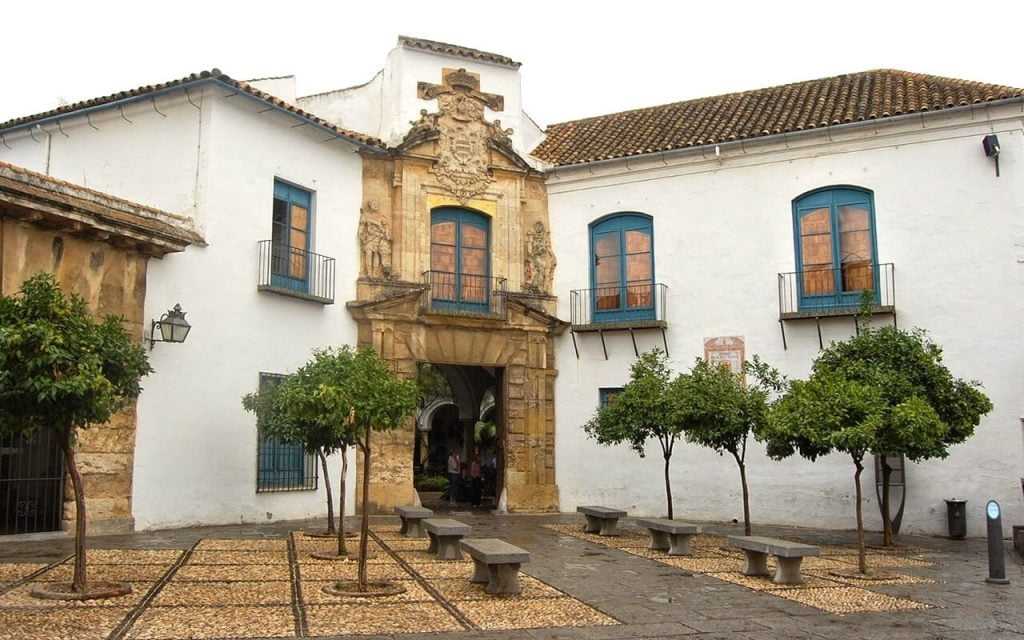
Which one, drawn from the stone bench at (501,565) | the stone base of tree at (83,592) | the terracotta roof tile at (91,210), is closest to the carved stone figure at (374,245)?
the terracotta roof tile at (91,210)

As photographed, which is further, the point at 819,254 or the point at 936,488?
the point at 819,254

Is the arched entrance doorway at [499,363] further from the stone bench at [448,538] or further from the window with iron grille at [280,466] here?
the stone bench at [448,538]

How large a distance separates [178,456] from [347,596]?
5804mm

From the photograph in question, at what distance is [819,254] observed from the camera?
1525 cm

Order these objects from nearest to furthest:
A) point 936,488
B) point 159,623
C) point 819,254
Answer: point 159,623, point 936,488, point 819,254

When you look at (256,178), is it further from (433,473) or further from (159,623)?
(433,473)

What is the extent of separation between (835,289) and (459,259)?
6455 mm

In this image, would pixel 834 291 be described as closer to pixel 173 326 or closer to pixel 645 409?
pixel 645 409

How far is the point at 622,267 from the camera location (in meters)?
16.7

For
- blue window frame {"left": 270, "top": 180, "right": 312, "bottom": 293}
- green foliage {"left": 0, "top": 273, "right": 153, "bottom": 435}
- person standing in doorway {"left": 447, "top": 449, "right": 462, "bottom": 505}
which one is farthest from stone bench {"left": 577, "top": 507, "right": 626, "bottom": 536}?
green foliage {"left": 0, "top": 273, "right": 153, "bottom": 435}

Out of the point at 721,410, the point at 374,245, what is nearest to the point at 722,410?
the point at 721,410

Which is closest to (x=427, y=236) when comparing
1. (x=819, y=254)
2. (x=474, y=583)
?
(x=819, y=254)

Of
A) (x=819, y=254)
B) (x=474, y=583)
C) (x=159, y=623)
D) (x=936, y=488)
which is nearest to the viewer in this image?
(x=159, y=623)

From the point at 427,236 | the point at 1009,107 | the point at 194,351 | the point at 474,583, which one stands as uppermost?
the point at 1009,107
